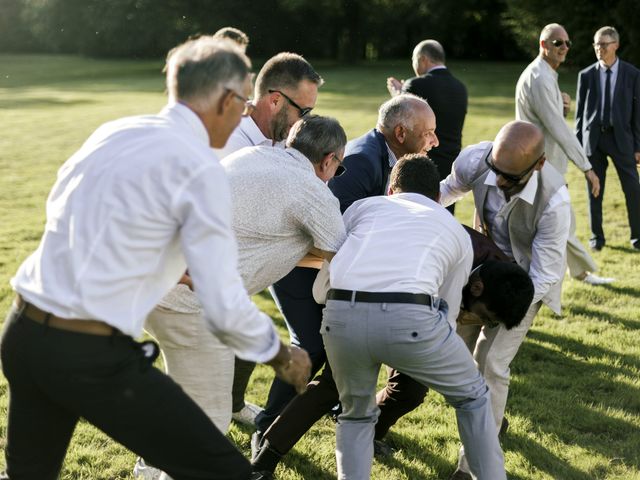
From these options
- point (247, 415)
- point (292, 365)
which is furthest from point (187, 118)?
point (247, 415)

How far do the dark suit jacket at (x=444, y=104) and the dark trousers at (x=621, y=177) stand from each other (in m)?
2.09

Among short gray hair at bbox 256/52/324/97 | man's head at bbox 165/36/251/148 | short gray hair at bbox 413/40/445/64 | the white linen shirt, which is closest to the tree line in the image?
short gray hair at bbox 413/40/445/64

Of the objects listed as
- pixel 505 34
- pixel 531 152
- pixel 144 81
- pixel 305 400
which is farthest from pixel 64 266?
pixel 505 34

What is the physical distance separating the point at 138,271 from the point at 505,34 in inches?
1917

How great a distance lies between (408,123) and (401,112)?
7 centimetres

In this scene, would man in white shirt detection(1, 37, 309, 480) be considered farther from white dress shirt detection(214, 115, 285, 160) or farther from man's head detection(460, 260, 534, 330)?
white dress shirt detection(214, 115, 285, 160)

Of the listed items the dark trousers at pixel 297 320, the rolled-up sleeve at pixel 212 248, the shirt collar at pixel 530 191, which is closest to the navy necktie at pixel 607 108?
the shirt collar at pixel 530 191

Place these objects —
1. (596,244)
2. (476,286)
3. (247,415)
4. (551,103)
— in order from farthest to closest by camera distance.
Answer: (596,244), (551,103), (247,415), (476,286)

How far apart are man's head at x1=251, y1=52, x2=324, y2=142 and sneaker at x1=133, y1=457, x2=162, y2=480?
184 cm

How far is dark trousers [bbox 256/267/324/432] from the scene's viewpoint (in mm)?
4766

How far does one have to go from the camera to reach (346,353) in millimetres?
3633

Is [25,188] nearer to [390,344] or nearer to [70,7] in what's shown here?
[390,344]

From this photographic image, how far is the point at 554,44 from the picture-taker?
802cm

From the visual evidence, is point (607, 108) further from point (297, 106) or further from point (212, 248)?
point (212, 248)
